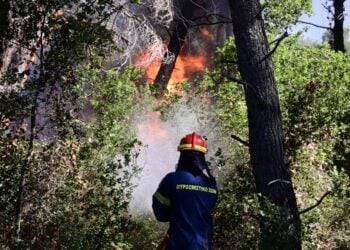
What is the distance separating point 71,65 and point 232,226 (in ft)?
9.95

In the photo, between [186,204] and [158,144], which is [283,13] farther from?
[186,204]

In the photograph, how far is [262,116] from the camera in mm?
6141

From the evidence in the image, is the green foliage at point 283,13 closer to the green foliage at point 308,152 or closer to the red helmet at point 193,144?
the green foliage at point 308,152

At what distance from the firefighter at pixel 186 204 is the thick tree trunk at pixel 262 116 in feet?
2.20

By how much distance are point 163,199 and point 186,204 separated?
215 mm

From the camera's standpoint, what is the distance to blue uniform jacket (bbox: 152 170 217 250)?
16.1 ft

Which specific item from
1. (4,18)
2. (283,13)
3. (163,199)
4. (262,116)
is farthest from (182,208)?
(283,13)

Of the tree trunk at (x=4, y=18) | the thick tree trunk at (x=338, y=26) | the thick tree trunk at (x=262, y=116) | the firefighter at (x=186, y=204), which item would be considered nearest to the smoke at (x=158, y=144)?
the tree trunk at (x=4, y=18)

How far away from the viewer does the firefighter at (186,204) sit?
4.90 meters

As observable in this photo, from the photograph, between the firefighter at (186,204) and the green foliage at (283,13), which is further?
the green foliage at (283,13)

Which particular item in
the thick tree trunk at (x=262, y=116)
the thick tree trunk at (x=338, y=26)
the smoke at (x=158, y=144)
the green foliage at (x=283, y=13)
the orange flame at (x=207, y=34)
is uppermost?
the orange flame at (x=207, y=34)

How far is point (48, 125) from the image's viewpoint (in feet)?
26.1

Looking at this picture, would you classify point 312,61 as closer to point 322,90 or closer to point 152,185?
point 322,90

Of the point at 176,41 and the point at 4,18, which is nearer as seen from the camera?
the point at 4,18
